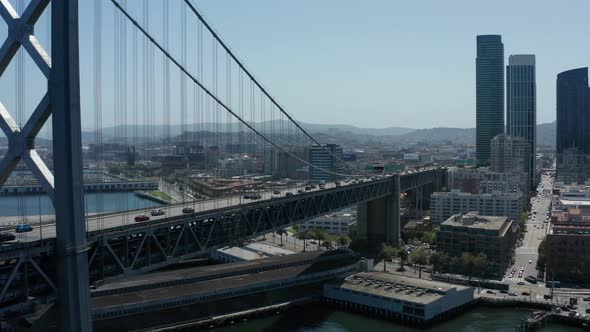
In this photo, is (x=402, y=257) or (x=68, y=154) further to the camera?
(x=402, y=257)

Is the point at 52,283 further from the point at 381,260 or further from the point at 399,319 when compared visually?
the point at 381,260

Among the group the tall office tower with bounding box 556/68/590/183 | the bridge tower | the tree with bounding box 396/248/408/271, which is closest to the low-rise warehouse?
the tree with bounding box 396/248/408/271

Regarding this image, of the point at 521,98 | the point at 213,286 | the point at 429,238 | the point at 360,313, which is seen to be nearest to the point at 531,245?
the point at 429,238

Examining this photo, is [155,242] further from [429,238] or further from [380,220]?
[429,238]

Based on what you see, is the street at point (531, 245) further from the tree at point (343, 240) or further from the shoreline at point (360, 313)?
the tree at point (343, 240)

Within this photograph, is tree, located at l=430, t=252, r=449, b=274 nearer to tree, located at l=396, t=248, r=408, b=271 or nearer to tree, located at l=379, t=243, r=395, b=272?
tree, located at l=396, t=248, r=408, b=271

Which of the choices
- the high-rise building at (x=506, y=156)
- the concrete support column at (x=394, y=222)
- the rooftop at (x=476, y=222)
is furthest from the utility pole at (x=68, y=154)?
the high-rise building at (x=506, y=156)

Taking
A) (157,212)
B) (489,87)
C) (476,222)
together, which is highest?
(489,87)
